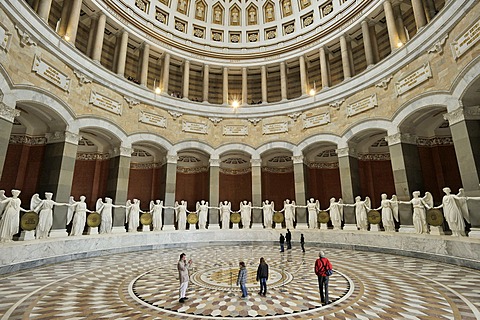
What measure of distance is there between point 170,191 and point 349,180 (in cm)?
1003

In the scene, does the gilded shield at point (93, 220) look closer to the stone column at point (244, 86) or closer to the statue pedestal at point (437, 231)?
the stone column at point (244, 86)

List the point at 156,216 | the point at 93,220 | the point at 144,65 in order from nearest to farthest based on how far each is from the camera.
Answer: the point at 93,220 → the point at 156,216 → the point at 144,65

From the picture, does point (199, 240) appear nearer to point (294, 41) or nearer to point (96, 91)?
point (96, 91)

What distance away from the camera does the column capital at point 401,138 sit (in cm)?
1130

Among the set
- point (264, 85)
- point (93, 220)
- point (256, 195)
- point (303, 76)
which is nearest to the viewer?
point (93, 220)

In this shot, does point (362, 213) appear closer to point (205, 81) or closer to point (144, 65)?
point (205, 81)

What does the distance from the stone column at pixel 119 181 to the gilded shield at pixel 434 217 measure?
1313 centimetres

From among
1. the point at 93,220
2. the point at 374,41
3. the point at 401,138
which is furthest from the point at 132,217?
the point at 374,41

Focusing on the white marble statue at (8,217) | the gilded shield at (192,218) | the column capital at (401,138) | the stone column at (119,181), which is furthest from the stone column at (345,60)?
the white marble statue at (8,217)

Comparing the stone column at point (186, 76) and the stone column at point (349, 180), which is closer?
the stone column at point (349, 180)

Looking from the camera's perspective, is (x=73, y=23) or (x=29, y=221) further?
(x=73, y=23)

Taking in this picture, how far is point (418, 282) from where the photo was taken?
217 inches

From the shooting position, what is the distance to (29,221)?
834cm

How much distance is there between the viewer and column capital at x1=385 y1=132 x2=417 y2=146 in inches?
445
